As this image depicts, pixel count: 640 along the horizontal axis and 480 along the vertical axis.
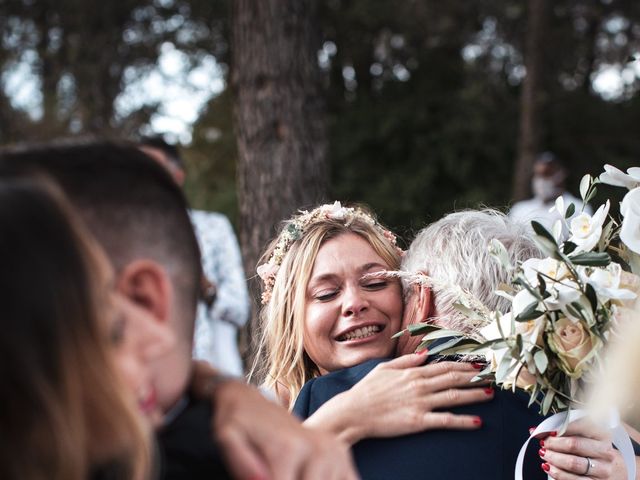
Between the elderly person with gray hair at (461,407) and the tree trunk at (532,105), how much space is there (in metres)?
10.2

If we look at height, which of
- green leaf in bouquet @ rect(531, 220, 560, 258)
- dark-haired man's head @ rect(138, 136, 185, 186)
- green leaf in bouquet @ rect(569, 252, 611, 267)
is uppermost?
dark-haired man's head @ rect(138, 136, 185, 186)

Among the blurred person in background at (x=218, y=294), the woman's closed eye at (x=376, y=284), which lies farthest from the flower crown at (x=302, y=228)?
the blurred person in background at (x=218, y=294)

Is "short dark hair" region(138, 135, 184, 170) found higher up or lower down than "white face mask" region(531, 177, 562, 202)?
higher up

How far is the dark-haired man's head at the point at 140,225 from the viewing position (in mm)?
1429

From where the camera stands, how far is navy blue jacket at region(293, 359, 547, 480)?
2438mm

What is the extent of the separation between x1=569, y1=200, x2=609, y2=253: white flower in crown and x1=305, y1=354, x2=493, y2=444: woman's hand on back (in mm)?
482

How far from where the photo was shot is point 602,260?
2332mm

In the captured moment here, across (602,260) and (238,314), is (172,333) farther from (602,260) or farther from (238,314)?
(238,314)

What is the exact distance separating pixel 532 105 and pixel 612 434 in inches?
435

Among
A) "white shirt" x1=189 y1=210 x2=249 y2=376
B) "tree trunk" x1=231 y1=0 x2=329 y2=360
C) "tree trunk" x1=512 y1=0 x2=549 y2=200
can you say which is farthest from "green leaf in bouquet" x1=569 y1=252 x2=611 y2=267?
"tree trunk" x1=512 y1=0 x2=549 y2=200

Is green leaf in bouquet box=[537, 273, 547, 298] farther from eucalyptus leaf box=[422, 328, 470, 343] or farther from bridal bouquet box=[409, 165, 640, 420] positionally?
eucalyptus leaf box=[422, 328, 470, 343]

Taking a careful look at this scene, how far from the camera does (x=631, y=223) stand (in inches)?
93.7

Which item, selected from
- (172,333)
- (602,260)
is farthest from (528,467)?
(172,333)

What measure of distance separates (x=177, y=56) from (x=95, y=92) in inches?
63.1
